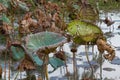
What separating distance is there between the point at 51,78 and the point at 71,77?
17 cm

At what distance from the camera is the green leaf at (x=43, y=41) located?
7.79 feet

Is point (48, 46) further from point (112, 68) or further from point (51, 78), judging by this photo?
point (112, 68)

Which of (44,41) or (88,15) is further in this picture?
(88,15)

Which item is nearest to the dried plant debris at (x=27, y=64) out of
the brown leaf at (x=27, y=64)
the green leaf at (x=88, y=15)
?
the brown leaf at (x=27, y=64)

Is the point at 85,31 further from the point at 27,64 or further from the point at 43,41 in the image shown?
the point at 27,64

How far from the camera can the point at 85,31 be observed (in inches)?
112

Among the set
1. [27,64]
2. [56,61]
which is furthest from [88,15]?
[27,64]

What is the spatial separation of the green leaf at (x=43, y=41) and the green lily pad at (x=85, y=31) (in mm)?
385

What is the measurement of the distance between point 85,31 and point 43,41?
19.1 inches

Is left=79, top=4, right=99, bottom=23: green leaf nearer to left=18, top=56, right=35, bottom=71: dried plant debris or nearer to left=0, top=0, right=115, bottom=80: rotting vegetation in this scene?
left=0, top=0, right=115, bottom=80: rotting vegetation

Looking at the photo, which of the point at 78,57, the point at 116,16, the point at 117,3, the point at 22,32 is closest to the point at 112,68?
the point at 78,57

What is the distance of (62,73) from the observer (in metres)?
3.38

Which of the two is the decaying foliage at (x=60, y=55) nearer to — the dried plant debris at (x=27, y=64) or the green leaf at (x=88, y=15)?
the dried plant debris at (x=27, y=64)

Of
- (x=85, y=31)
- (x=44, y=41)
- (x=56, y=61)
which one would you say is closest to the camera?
(x=44, y=41)
